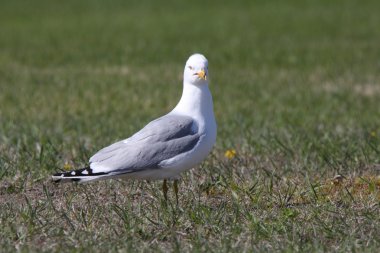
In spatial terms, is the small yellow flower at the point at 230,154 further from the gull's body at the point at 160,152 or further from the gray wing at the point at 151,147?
the gray wing at the point at 151,147

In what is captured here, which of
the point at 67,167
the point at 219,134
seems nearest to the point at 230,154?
the point at 67,167

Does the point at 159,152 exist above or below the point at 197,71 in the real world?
below

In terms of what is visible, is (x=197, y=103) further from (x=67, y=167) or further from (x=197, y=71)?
(x=67, y=167)

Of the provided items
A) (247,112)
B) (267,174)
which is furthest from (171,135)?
(247,112)

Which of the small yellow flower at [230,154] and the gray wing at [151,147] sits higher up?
the gray wing at [151,147]

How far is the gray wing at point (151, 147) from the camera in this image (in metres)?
5.57

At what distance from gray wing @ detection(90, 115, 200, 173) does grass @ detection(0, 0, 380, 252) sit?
10.8 inches

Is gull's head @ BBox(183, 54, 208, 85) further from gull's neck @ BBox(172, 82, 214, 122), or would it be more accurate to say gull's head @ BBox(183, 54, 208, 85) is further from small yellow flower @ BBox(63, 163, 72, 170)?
small yellow flower @ BBox(63, 163, 72, 170)

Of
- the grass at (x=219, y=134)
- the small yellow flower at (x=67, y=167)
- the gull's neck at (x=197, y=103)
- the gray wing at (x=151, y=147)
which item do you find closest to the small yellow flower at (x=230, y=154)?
the grass at (x=219, y=134)

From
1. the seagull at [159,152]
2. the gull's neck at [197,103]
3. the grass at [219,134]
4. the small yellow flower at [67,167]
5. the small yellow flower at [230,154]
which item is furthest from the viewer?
the small yellow flower at [230,154]

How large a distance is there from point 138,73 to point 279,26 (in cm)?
912

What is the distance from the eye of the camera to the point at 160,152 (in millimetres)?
5633

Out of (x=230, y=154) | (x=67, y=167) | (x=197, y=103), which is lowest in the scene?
(x=230, y=154)

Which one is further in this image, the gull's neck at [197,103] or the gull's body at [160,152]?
the gull's neck at [197,103]
